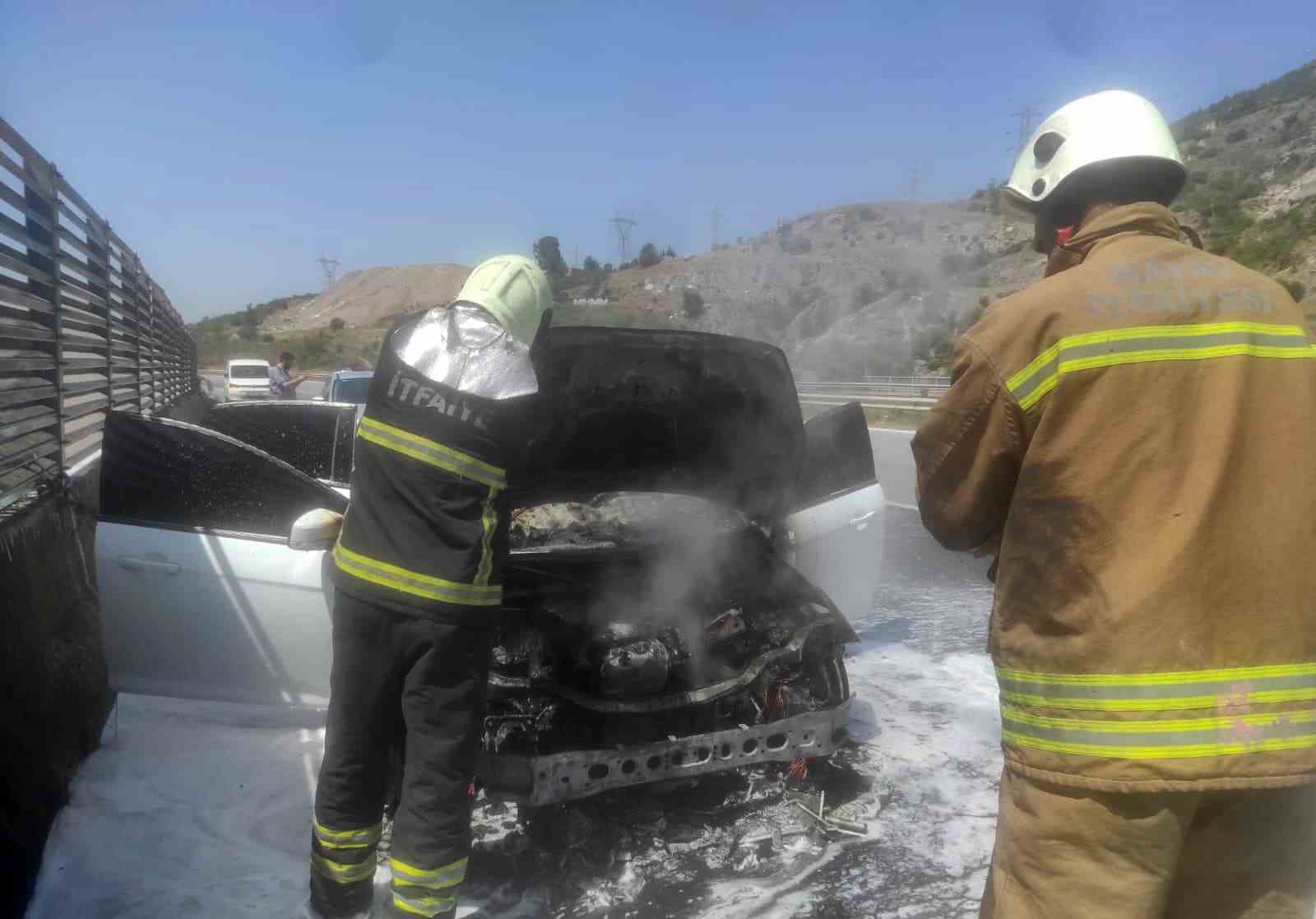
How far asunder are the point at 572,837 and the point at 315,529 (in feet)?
4.64

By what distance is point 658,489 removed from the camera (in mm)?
3980

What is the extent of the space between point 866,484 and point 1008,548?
2660mm

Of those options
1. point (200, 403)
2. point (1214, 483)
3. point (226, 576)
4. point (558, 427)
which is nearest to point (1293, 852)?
point (1214, 483)

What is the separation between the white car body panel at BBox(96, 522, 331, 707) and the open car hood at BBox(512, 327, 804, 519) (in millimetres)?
995

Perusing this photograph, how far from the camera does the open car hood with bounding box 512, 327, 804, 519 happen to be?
3494 mm

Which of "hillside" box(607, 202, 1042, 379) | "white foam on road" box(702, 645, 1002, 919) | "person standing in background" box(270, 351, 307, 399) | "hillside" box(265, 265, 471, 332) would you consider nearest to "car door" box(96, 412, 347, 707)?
"white foam on road" box(702, 645, 1002, 919)

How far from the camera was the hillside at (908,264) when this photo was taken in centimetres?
2359

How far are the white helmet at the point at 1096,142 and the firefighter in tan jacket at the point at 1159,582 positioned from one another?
0.66ft

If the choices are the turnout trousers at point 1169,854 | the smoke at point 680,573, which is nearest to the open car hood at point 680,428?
the smoke at point 680,573

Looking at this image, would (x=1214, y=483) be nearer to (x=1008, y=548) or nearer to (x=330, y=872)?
(x=1008, y=548)

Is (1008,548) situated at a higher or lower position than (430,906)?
higher

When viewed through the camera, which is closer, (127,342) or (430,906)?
(430,906)

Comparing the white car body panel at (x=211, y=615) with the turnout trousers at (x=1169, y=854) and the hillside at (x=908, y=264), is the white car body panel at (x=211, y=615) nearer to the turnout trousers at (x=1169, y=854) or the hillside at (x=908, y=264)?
the turnout trousers at (x=1169, y=854)

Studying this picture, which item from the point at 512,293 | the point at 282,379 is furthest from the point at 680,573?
the point at 282,379
